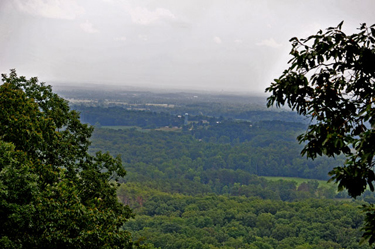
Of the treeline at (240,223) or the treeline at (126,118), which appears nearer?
the treeline at (240,223)

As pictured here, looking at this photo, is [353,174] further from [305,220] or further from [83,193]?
[305,220]

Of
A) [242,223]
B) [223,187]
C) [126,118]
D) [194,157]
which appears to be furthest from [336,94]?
[126,118]

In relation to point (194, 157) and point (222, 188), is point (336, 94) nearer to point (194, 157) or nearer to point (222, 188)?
point (222, 188)

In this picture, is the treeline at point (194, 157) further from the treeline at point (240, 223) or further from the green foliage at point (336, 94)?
the green foliage at point (336, 94)

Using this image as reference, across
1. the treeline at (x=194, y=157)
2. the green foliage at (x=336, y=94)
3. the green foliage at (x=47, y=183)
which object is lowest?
the treeline at (x=194, y=157)

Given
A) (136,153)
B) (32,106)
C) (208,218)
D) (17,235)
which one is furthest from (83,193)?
(136,153)

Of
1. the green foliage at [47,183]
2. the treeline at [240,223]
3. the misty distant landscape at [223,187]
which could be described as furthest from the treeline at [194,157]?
the green foliage at [47,183]

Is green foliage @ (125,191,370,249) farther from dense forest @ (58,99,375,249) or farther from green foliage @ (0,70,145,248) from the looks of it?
green foliage @ (0,70,145,248)

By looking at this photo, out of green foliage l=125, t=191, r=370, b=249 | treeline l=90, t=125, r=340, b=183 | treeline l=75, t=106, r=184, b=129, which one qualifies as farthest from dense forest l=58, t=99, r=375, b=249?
treeline l=75, t=106, r=184, b=129
